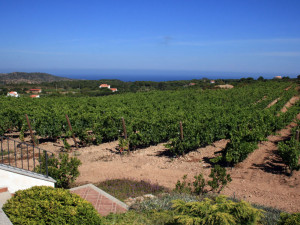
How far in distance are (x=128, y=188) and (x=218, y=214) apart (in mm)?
3858

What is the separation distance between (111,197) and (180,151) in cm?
512

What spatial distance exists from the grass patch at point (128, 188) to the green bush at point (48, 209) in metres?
2.26

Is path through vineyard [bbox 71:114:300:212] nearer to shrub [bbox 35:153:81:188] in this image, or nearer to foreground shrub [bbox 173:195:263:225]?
shrub [bbox 35:153:81:188]

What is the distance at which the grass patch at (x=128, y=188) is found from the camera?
6.84 metres

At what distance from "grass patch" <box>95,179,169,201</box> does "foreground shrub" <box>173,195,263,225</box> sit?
271cm

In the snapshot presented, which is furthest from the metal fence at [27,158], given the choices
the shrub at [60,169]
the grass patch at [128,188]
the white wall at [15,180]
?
the grass patch at [128,188]

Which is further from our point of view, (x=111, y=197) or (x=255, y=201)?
(x=255, y=201)

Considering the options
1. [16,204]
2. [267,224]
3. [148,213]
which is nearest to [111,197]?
[148,213]

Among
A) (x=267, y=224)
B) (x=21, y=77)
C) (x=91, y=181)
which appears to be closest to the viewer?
(x=267, y=224)

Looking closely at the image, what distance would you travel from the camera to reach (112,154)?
37.5 ft

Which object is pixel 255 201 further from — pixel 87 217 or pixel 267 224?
pixel 87 217

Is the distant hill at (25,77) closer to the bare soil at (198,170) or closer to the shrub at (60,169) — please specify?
the bare soil at (198,170)

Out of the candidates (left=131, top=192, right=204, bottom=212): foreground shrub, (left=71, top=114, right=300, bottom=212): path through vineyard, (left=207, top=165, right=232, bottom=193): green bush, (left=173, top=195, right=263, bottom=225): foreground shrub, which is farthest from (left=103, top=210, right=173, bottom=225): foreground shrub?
(left=71, top=114, right=300, bottom=212): path through vineyard

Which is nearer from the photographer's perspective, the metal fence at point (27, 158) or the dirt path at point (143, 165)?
the metal fence at point (27, 158)
